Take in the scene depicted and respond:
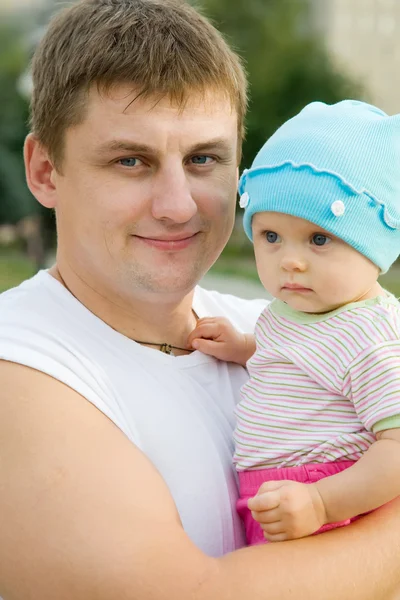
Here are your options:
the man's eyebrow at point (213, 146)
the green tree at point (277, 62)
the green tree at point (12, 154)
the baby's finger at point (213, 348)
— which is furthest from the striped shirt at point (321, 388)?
the green tree at point (277, 62)

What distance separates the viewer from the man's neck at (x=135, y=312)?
2396 mm

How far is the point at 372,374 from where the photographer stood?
6.27ft

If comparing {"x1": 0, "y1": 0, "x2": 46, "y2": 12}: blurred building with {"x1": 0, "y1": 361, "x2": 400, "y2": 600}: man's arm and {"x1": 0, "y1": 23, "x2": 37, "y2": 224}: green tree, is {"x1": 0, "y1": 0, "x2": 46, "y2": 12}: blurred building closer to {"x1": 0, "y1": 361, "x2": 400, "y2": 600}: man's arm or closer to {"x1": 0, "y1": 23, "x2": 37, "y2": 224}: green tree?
{"x1": 0, "y1": 23, "x2": 37, "y2": 224}: green tree

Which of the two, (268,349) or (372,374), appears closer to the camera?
(372,374)

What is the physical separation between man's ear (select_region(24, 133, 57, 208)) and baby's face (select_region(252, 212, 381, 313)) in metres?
0.73

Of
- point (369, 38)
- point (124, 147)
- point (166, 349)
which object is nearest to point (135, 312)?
point (166, 349)

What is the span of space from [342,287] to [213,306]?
2.76ft

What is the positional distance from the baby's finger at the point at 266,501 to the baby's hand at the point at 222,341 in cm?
64

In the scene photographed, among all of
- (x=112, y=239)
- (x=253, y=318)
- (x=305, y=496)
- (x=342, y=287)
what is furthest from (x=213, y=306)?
(x=305, y=496)

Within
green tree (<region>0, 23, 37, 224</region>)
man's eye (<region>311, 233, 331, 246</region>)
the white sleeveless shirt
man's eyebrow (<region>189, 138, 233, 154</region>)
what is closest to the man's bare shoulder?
the white sleeveless shirt

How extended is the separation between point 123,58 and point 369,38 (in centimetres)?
2591

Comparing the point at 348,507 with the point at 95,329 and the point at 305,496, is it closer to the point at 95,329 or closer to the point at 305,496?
the point at 305,496

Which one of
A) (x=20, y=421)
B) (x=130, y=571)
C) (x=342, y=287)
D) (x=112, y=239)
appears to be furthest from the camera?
(x=112, y=239)

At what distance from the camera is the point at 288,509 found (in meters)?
1.87
